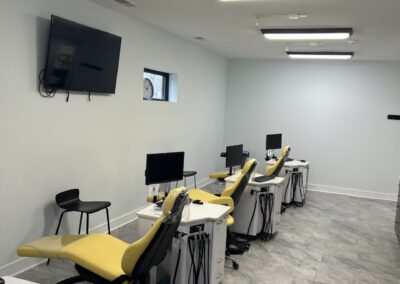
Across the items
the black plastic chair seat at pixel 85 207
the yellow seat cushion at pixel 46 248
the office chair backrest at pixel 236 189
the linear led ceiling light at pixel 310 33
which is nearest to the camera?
the yellow seat cushion at pixel 46 248

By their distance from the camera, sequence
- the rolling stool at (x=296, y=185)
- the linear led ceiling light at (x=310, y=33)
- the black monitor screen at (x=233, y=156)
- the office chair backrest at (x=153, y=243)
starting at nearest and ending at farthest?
the office chair backrest at (x=153, y=243) < the linear led ceiling light at (x=310, y=33) < the black monitor screen at (x=233, y=156) < the rolling stool at (x=296, y=185)

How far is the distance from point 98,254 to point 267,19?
3182mm

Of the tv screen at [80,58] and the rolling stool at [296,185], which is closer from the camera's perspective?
the tv screen at [80,58]

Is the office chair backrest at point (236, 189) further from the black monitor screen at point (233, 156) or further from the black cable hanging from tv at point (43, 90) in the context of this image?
the black cable hanging from tv at point (43, 90)

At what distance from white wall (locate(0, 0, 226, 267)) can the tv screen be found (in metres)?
0.14

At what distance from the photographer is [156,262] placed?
8.39 feet

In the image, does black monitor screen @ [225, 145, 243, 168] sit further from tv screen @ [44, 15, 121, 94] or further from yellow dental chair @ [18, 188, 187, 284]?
yellow dental chair @ [18, 188, 187, 284]

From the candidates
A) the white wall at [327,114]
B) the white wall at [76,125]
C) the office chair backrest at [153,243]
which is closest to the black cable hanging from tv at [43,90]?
the white wall at [76,125]

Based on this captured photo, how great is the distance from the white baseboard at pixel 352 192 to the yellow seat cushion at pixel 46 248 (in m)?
5.97

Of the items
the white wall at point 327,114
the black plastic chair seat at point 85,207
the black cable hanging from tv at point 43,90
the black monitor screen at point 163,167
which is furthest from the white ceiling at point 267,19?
the black plastic chair seat at point 85,207

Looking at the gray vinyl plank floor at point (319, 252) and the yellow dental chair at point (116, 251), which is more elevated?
the yellow dental chair at point (116, 251)

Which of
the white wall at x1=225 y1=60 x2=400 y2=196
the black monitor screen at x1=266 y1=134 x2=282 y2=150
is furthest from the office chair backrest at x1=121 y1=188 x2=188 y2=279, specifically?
the white wall at x1=225 y1=60 x2=400 y2=196

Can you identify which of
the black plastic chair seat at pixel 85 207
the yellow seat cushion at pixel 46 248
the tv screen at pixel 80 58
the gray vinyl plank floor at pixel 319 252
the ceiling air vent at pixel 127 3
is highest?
the ceiling air vent at pixel 127 3

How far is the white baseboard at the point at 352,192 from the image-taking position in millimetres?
7539
